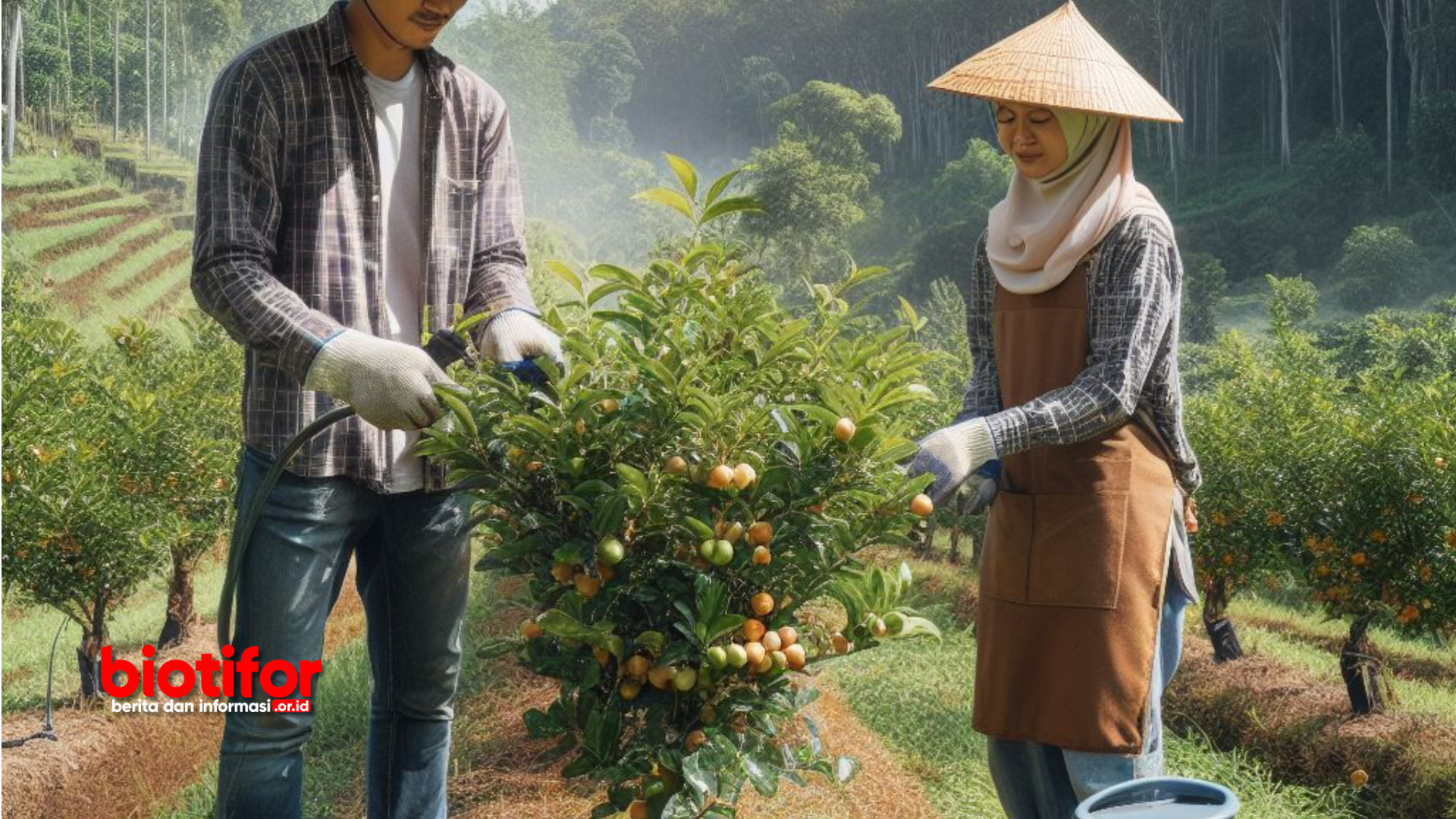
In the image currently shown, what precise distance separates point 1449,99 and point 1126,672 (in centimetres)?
1362

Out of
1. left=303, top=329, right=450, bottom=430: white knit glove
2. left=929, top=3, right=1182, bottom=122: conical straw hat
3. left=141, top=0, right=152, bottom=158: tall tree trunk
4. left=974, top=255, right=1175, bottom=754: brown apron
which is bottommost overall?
left=974, top=255, right=1175, bottom=754: brown apron

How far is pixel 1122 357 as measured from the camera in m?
1.93

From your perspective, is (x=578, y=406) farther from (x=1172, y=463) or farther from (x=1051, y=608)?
(x=1172, y=463)

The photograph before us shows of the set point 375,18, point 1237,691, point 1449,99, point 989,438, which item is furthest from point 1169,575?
point 1449,99

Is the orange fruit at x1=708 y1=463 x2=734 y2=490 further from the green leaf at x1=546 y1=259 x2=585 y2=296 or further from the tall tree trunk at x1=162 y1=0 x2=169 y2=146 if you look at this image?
the tall tree trunk at x1=162 y1=0 x2=169 y2=146

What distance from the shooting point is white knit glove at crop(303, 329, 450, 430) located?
1741 millimetres

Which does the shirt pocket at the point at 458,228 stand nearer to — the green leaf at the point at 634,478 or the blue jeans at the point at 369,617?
the blue jeans at the point at 369,617

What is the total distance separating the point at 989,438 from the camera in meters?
1.90

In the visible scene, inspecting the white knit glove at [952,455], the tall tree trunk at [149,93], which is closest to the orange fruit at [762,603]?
the white knit glove at [952,455]

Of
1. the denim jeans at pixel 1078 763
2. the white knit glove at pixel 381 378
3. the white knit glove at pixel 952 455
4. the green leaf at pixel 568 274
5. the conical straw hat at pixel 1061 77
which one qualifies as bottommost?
the denim jeans at pixel 1078 763

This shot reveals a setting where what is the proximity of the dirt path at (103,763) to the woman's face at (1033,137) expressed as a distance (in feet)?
10.5

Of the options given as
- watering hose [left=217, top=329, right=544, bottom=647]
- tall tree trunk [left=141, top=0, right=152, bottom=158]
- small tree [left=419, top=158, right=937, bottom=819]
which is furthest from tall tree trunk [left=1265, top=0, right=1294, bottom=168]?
watering hose [left=217, top=329, right=544, bottom=647]

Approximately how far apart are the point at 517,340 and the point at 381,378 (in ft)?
0.68

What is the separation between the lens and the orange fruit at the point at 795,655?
5.40ft
